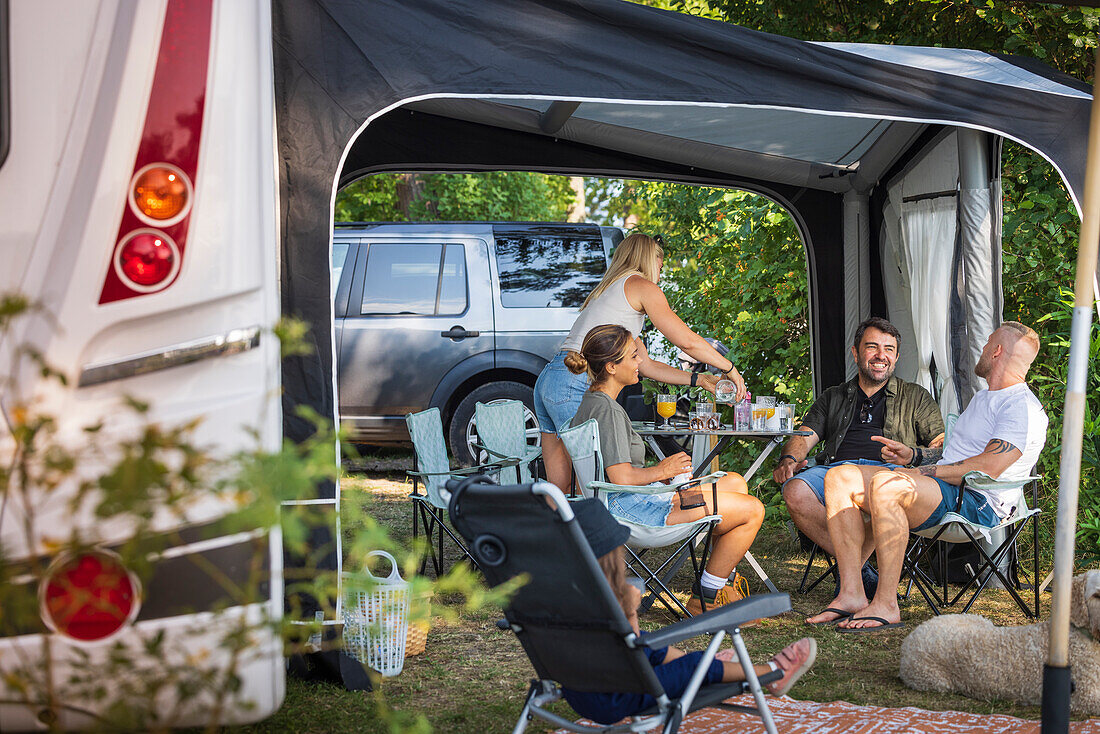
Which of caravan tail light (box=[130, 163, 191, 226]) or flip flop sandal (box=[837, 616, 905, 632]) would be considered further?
flip flop sandal (box=[837, 616, 905, 632])

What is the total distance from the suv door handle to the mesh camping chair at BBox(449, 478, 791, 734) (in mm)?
4853

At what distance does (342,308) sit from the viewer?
743cm

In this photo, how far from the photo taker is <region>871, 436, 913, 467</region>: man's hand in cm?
438

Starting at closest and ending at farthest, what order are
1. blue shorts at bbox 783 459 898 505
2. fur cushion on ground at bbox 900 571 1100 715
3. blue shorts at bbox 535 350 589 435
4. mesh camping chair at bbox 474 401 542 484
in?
fur cushion on ground at bbox 900 571 1100 715 < blue shorts at bbox 783 459 898 505 < blue shorts at bbox 535 350 589 435 < mesh camping chair at bbox 474 401 542 484

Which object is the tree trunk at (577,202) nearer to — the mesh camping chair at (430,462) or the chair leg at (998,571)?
the mesh camping chair at (430,462)

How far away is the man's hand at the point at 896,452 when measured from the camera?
4375mm

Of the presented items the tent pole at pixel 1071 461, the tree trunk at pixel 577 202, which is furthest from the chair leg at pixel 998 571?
the tree trunk at pixel 577 202

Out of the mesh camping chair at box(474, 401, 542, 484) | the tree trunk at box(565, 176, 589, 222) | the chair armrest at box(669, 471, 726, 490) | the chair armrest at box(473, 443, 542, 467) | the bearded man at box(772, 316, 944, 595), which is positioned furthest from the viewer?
the tree trunk at box(565, 176, 589, 222)

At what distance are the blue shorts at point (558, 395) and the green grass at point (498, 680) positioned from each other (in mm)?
826

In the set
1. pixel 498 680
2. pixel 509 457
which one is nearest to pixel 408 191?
pixel 509 457

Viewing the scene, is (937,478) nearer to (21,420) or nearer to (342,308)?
(21,420)

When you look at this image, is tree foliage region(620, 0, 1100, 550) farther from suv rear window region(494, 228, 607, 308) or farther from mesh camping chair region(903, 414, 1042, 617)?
suv rear window region(494, 228, 607, 308)

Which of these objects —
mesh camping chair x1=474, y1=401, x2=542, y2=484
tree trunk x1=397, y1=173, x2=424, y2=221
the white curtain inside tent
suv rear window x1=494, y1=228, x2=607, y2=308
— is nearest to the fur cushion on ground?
the white curtain inside tent

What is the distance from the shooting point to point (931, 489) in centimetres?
406
